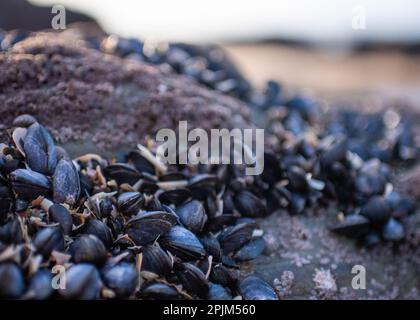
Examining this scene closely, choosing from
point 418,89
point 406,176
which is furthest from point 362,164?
point 418,89

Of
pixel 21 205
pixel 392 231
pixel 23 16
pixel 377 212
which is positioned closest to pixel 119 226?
pixel 21 205

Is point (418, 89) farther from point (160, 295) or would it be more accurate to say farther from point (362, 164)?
point (160, 295)

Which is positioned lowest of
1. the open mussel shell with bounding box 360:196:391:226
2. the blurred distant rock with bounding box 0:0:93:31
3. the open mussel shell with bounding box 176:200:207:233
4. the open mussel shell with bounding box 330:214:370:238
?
the open mussel shell with bounding box 330:214:370:238

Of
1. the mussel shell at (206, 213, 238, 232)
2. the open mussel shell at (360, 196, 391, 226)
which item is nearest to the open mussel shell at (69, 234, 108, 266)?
the mussel shell at (206, 213, 238, 232)

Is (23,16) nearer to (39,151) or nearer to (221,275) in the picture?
(39,151)

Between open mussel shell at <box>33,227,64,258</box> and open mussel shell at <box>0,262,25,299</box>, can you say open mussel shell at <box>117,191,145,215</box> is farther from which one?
open mussel shell at <box>0,262,25,299</box>

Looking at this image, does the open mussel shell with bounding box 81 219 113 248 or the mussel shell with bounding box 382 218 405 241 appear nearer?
the open mussel shell with bounding box 81 219 113 248

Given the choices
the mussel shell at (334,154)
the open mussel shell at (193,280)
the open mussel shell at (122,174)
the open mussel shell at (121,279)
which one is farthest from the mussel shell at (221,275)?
the mussel shell at (334,154)
